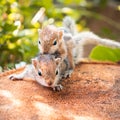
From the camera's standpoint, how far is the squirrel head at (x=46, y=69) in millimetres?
2910

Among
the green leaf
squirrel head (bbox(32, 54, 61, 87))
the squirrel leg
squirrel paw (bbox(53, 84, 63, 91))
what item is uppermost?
squirrel head (bbox(32, 54, 61, 87))

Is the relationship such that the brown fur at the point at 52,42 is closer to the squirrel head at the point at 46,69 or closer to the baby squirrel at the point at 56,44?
the baby squirrel at the point at 56,44

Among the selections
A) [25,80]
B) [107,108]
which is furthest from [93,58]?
[107,108]

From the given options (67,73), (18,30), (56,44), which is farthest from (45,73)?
(18,30)

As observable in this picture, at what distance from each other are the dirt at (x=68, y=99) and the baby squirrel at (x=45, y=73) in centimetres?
5

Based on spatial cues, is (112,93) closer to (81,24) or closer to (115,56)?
(115,56)

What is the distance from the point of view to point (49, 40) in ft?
10.8

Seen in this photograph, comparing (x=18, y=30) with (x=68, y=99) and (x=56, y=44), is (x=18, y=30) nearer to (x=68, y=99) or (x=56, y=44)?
(x=56, y=44)

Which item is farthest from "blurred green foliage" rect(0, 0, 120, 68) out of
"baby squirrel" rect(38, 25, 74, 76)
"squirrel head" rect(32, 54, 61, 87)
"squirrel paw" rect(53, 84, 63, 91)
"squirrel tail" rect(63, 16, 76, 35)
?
"squirrel paw" rect(53, 84, 63, 91)

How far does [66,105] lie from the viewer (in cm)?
271

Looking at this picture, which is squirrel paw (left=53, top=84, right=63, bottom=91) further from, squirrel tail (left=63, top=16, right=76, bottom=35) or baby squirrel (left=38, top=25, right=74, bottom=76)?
squirrel tail (left=63, top=16, right=76, bottom=35)

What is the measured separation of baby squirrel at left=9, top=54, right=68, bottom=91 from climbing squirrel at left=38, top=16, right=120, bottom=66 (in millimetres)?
168

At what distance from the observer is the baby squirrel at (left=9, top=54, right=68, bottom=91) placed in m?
2.92

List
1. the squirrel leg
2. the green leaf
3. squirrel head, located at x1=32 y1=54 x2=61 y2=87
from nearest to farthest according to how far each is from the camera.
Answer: squirrel head, located at x1=32 y1=54 x2=61 y2=87
the squirrel leg
the green leaf
